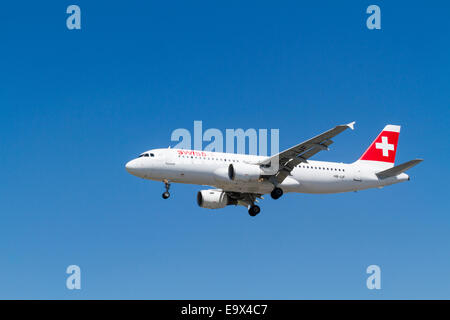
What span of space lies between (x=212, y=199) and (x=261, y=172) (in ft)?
20.6

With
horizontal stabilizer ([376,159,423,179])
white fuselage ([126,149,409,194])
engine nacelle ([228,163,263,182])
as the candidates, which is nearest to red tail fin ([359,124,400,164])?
white fuselage ([126,149,409,194])

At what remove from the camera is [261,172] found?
45312 millimetres

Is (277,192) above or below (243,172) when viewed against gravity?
below

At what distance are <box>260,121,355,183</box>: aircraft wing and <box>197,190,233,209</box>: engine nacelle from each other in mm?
5585

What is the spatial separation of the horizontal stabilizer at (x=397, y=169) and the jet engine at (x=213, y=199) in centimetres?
1124

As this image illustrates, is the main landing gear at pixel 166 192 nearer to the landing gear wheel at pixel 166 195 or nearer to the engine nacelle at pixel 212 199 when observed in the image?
the landing gear wheel at pixel 166 195

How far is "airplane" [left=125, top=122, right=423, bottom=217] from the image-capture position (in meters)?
44.3

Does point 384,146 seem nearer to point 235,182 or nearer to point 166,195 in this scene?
point 235,182

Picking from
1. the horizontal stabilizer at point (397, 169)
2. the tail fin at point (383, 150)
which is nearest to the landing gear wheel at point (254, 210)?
the tail fin at point (383, 150)

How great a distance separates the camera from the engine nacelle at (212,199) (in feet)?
165

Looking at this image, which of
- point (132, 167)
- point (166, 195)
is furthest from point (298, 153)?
point (132, 167)

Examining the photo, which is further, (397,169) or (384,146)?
(384,146)
